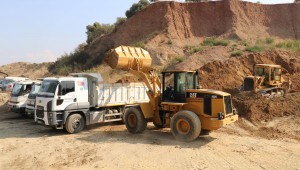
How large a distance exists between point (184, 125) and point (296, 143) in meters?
3.85

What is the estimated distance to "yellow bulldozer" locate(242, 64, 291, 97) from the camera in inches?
805

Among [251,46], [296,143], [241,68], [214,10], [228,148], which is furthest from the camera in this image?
[214,10]

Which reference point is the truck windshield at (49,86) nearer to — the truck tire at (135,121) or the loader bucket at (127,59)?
the loader bucket at (127,59)

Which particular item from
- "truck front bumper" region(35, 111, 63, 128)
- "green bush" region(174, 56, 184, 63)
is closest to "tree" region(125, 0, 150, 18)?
"green bush" region(174, 56, 184, 63)

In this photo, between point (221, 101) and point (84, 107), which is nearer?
point (221, 101)

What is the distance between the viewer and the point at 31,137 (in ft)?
41.4

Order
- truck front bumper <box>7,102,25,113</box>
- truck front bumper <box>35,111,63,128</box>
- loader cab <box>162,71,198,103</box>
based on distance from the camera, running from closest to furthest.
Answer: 1. loader cab <box>162,71,198,103</box>
2. truck front bumper <box>35,111,63,128</box>
3. truck front bumper <box>7,102,25,113</box>

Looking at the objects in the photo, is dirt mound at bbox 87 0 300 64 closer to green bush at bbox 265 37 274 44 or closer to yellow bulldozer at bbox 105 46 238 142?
green bush at bbox 265 37 274 44

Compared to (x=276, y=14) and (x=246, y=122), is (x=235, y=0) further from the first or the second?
(x=246, y=122)

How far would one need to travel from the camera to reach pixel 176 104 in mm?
11695

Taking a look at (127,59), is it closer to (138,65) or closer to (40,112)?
(138,65)

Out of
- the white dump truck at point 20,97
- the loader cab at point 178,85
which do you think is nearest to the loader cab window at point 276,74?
the loader cab at point 178,85

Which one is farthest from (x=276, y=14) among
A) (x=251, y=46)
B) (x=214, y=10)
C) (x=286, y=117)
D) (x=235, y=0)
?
(x=286, y=117)

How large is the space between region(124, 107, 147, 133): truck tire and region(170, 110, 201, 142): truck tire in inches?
62.5
